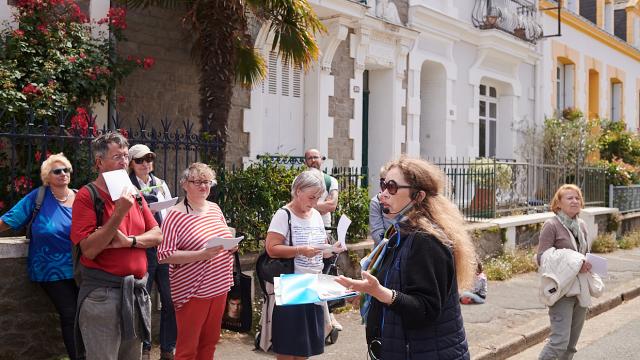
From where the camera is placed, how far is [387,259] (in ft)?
10.6

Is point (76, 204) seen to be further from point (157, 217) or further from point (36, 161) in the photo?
point (36, 161)

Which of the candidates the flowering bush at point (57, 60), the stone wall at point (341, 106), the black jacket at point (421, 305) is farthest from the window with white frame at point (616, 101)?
the black jacket at point (421, 305)

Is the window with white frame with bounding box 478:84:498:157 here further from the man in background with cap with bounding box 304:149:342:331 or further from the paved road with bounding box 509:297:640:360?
the man in background with cap with bounding box 304:149:342:331

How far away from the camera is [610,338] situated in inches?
291

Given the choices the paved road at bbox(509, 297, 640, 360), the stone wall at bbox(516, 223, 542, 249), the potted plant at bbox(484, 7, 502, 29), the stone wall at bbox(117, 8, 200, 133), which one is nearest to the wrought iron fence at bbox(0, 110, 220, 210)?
the stone wall at bbox(117, 8, 200, 133)

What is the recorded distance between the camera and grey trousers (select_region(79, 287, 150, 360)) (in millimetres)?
3984

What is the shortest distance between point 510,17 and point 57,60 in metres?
12.2

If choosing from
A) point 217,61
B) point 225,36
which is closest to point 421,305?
point 217,61

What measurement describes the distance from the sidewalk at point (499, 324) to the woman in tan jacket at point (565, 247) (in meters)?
0.88

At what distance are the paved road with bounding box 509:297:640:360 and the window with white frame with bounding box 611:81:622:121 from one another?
17080mm

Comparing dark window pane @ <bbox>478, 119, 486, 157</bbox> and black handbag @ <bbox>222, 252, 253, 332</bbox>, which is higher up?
dark window pane @ <bbox>478, 119, 486, 157</bbox>

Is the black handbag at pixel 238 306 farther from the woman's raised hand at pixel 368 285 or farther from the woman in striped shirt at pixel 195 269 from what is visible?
the woman's raised hand at pixel 368 285

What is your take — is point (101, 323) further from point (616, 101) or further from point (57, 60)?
point (616, 101)

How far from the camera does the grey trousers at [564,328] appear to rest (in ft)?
18.1
